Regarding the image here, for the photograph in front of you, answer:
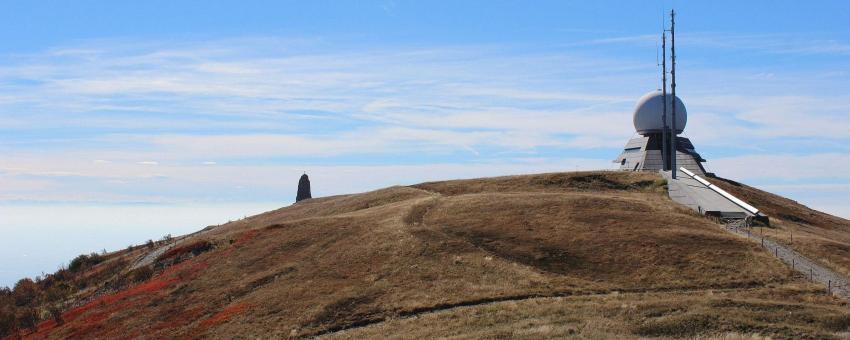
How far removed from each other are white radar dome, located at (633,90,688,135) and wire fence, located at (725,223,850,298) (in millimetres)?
38768

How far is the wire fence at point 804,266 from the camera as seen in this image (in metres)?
34.7

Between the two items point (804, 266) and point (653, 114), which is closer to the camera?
point (804, 266)

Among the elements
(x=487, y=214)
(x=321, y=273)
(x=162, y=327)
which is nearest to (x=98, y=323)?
(x=162, y=327)

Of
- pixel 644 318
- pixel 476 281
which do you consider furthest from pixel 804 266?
pixel 476 281

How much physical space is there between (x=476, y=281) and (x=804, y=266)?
16195 millimetres

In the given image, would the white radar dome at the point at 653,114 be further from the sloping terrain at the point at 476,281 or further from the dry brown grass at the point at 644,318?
the dry brown grass at the point at 644,318

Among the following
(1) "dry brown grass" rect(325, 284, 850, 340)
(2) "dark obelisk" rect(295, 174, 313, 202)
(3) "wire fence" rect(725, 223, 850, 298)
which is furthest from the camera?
(2) "dark obelisk" rect(295, 174, 313, 202)

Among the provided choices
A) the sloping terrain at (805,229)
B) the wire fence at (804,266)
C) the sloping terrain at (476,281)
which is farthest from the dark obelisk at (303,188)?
the wire fence at (804,266)

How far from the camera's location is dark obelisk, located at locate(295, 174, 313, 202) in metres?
96.9

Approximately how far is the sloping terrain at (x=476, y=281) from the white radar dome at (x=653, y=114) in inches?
1094

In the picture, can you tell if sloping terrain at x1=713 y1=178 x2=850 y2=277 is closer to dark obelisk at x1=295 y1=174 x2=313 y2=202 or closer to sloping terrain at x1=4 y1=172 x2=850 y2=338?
sloping terrain at x1=4 y1=172 x2=850 y2=338

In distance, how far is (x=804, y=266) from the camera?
38.6 m

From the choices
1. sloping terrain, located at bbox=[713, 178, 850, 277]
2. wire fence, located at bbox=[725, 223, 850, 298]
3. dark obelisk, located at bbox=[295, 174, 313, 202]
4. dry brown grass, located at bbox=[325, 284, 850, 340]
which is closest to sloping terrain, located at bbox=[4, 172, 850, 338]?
dry brown grass, located at bbox=[325, 284, 850, 340]

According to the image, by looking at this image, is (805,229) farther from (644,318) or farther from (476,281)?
(644,318)
